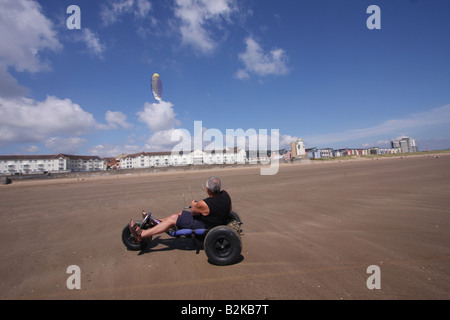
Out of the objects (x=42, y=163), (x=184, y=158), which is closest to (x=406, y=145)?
(x=184, y=158)

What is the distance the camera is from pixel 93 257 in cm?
374

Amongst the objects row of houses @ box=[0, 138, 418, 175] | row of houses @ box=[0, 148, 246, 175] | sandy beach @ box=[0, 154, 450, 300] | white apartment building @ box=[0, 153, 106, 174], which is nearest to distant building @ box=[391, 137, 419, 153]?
row of houses @ box=[0, 138, 418, 175]

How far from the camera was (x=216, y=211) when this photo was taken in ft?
11.5

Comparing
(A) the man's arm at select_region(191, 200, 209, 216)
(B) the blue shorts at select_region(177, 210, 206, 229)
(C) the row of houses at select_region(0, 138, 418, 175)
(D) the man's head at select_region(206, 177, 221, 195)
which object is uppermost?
(C) the row of houses at select_region(0, 138, 418, 175)

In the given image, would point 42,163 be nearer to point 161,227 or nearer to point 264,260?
point 161,227

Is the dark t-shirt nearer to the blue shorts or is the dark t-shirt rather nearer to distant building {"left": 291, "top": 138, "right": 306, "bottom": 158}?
the blue shorts

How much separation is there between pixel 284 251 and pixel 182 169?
1728 inches

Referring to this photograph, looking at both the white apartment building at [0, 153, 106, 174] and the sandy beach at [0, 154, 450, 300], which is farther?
the white apartment building at [0, 153, 106, 174]

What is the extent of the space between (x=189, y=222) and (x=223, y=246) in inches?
29.6

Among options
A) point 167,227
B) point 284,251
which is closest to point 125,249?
point 167,227

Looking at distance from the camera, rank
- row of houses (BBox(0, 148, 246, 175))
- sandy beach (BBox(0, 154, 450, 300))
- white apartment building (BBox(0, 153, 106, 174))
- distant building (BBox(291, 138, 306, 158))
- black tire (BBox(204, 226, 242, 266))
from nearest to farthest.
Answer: sandy beach (BBox(0, 154, 450, 300)) < black tire (BBox(204, 226, 242, 266)) < white apartment building (BBox(0, 153, 106, 174)) < row of houses (BBox(0, 148, 246, 175)) < distant building (BBox(291, 138, 306, 158))

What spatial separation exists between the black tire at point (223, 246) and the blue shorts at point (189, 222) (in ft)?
1.31

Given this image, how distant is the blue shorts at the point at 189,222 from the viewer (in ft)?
11.8

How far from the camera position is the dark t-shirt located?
351 cm
